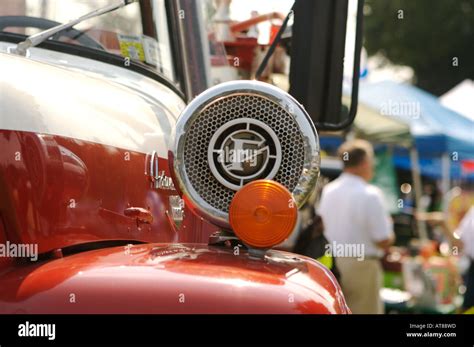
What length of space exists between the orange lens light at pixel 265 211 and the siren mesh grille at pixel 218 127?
20 cm

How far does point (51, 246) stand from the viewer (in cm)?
258

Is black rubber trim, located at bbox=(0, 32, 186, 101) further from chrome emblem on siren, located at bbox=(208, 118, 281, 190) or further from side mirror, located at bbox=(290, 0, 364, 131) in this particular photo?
chrome emblem on siren, located at bbox=(208, 118, 281, 190)

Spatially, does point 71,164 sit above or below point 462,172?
above

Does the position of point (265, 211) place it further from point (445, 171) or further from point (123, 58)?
point (445, 171)

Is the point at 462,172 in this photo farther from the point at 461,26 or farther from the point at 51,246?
the point at 51,246

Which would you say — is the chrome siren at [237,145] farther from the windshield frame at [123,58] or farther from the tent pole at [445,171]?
the tent pole at [445,171]

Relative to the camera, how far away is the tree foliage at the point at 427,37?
28.0 meters

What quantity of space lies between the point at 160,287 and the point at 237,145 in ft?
→ 1.84

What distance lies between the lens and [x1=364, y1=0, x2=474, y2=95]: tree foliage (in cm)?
2797
